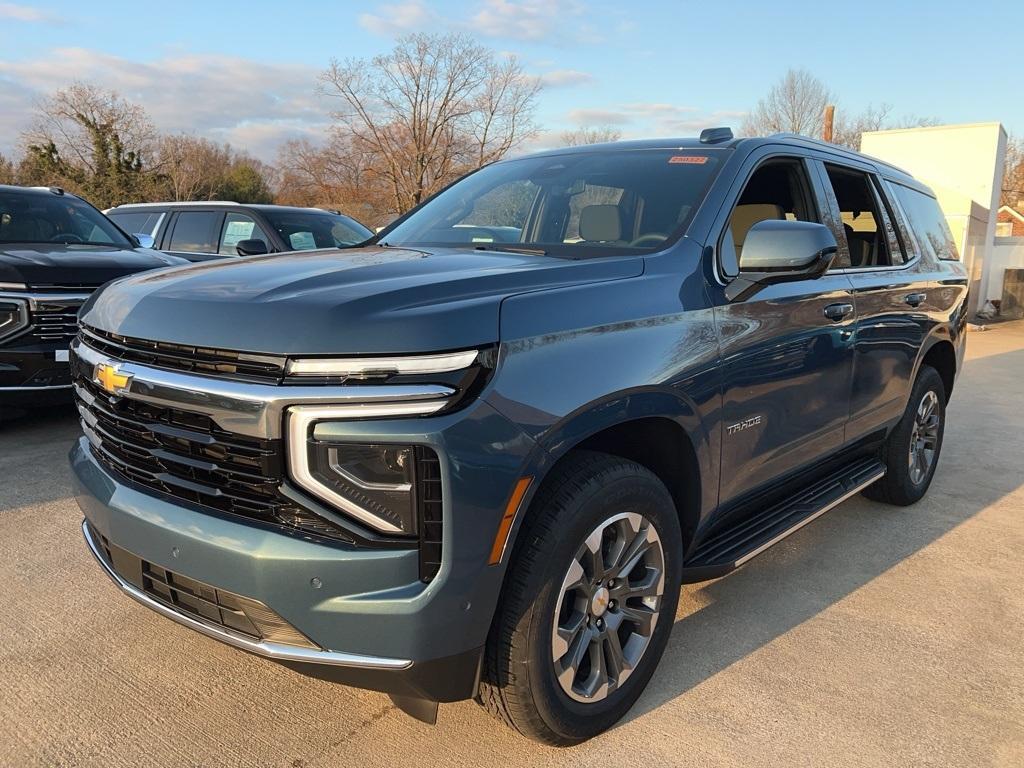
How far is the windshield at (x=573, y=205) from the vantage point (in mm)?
2920

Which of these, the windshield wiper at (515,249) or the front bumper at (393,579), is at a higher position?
the windshield wiper at (515,249)

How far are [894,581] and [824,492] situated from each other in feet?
2.00

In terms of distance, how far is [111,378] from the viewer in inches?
86.1

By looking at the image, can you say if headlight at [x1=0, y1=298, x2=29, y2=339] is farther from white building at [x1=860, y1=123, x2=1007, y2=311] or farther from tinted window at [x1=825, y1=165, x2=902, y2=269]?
white building at [x1=860, y1=123, x2=1007, y2=311]

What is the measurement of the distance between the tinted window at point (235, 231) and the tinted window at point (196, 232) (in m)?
0.11

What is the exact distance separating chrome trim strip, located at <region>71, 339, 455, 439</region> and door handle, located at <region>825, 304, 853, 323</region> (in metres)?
2.15

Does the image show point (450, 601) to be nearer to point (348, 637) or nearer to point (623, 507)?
point (348, 637)

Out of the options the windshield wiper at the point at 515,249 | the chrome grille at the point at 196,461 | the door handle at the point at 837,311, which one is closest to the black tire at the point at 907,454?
the door handle at the point at 837,311

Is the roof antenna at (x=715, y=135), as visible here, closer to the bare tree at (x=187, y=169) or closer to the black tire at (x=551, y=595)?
the black tire at (x=551, y=595)

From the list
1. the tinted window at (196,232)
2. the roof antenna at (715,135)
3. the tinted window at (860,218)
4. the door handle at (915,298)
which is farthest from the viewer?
the tinted window at (196,232)

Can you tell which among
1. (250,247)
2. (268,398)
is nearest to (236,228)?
(250,247)

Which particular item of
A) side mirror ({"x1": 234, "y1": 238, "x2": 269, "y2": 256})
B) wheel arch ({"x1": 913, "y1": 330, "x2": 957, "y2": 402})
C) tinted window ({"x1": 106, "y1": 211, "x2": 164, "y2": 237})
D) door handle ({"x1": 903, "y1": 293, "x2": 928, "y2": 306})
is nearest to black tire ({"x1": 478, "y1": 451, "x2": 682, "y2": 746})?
door handle ({"x1": 903, "y1": 293, "x2": 928, "y2": 306})

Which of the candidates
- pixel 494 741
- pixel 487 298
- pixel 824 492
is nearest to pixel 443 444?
pixel 487 298

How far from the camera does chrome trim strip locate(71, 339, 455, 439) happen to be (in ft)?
6.00
